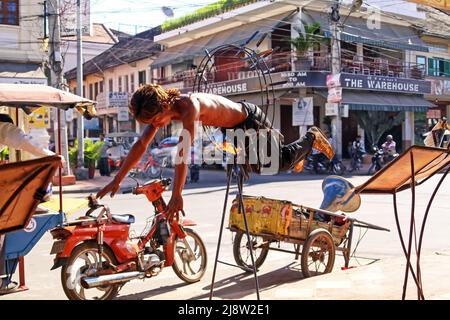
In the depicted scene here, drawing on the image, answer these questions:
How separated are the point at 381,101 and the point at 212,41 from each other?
9653 millimetres

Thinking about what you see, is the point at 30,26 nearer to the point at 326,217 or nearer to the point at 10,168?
the point at 326,217

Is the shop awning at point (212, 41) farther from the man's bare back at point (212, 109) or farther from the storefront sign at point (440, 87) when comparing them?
the man's bare back at point (212, 109)

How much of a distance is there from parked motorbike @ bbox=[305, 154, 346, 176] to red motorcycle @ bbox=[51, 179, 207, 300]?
1721 centimetres

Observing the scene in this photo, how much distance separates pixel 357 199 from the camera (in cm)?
708

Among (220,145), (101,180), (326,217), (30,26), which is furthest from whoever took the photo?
(101,180)

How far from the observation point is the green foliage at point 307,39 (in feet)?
81.4

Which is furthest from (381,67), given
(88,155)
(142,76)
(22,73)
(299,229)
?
(299,229)

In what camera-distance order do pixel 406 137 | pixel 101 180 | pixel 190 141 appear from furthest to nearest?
pixel 406 137 < pixel 101 180 < pixel 190 141

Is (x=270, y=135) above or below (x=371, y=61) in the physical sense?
below

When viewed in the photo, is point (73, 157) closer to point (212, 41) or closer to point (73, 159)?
point (73, 159)

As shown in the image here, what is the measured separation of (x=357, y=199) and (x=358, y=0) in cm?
1649

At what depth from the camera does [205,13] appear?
30141 mm

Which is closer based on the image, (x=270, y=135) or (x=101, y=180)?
(x=270, y=135)
